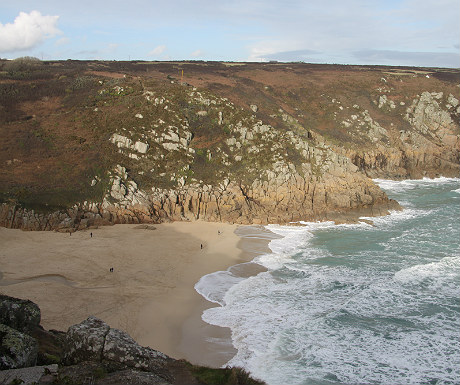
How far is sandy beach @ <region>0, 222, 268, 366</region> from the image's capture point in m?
16.2

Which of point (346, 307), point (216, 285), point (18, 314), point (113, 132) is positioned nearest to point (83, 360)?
point (18, 314)

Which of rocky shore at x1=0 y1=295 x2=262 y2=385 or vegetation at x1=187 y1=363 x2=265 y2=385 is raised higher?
rocky shore at x1=0 y1=295 x2=262 y2=385

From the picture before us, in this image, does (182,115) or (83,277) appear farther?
(182,115)

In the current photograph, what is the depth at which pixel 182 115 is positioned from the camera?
38.5 metres

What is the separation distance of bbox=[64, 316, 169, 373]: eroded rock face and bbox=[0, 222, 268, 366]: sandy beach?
5916mm

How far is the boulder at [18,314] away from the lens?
9.88 metres

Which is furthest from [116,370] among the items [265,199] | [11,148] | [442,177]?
[442,177]

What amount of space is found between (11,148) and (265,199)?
2117 cm

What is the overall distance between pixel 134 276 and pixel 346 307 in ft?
36.1

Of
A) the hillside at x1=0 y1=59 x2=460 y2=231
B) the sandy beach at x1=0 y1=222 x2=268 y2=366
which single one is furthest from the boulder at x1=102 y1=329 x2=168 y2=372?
the hillside at x1=0 y1=59 x2=460 y2=231

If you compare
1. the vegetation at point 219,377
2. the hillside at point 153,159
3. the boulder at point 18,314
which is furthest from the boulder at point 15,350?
the hillside at point 153,159

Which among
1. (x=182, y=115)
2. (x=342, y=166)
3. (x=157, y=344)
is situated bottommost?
(x=157, y=344)

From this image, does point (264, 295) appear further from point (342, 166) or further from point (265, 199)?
point (342, 166)

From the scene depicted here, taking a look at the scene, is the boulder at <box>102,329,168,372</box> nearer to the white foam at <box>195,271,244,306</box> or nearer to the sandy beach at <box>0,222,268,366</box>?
the sandy beach at <box>0,222,268,366</box>
